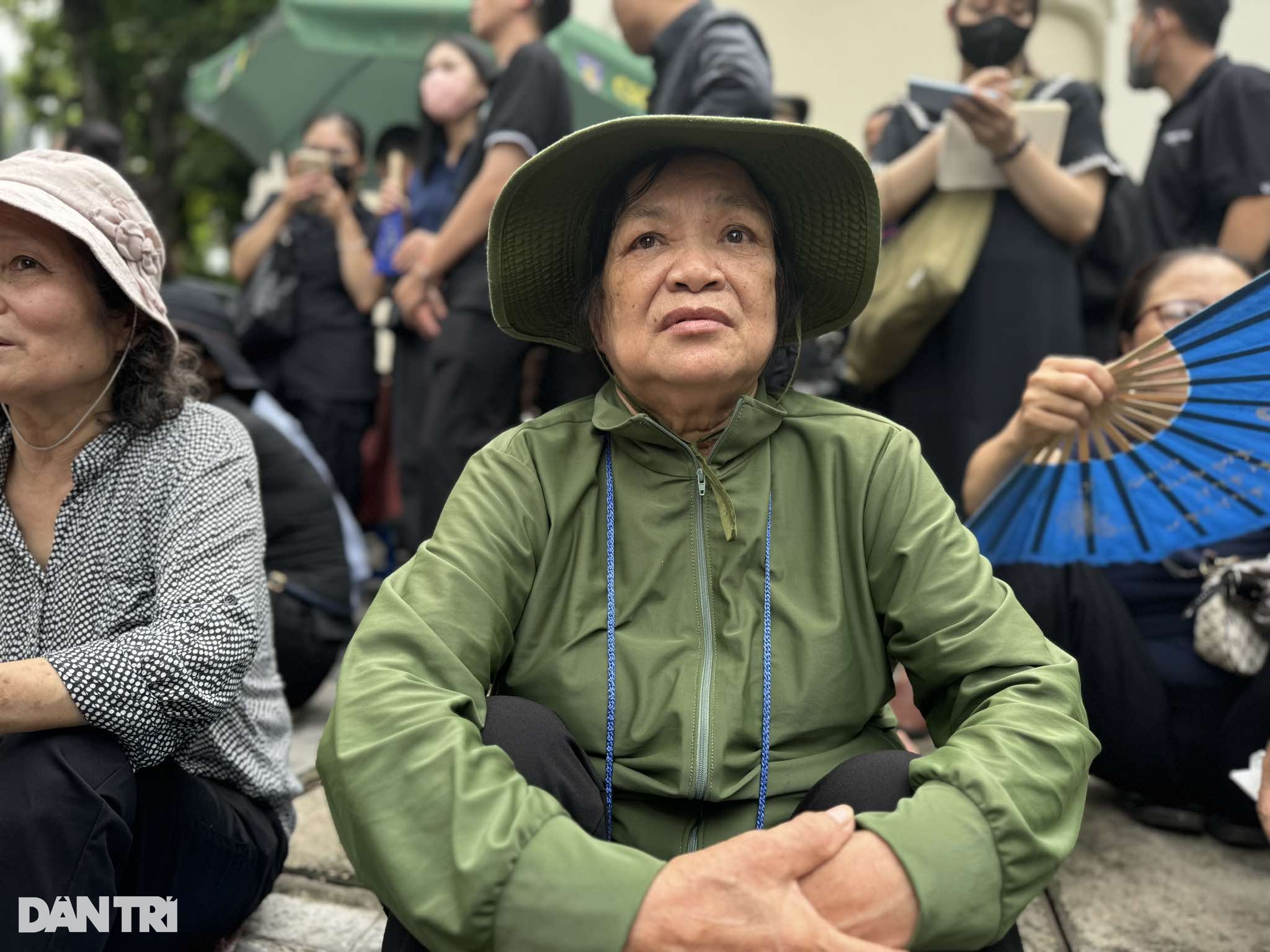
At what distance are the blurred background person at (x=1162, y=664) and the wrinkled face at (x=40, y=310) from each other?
5.71ft

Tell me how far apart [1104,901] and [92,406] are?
2078 millimetres

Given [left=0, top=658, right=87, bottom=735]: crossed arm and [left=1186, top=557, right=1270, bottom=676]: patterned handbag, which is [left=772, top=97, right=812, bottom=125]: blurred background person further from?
[left=0, top=658, right=87, bottom=735]: crossed arm

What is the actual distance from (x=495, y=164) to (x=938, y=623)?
2.36 meters

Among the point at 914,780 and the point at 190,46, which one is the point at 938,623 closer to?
the point at 914,780

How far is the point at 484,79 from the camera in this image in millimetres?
4250

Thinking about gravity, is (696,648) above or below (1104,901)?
above

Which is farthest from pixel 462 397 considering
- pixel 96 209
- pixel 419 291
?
pixel 96 209

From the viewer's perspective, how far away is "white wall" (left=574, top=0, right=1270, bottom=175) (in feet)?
30.6

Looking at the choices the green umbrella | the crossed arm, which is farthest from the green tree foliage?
the crossed arm

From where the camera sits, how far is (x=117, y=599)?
6.41 ft

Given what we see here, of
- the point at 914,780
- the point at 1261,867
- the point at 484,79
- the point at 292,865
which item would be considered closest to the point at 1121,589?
the point at 1261,867

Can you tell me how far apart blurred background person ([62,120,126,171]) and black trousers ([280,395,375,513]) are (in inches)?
42.0

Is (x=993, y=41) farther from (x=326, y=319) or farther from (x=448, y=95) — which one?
(x=326, y=319)

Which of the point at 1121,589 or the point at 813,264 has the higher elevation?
the point at 813,264
